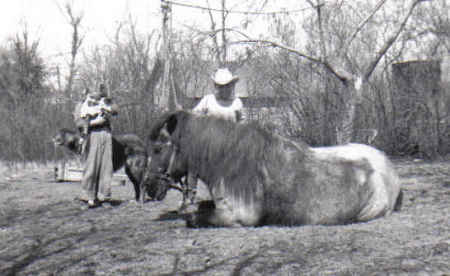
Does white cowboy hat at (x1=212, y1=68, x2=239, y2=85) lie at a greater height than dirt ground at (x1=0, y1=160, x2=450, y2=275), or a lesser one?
greater

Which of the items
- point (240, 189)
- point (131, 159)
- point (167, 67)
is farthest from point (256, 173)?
point (167, 67)

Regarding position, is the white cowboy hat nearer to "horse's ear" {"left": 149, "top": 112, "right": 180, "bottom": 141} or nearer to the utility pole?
"horse's ear" {"left": 149, "top": 112, "right": 180, "bottom": 141}

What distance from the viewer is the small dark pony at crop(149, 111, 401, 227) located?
504 cm

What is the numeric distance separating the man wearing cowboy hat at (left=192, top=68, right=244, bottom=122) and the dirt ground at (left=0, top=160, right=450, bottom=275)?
1.70m

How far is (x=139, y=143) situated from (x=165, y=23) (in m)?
8.11

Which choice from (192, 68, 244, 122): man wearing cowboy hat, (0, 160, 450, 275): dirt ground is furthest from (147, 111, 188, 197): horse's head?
(192, 68, 244, 122): man wearing cowboy hat

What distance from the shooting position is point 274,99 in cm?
1490

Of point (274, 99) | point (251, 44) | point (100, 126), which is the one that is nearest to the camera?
point (100, 126)

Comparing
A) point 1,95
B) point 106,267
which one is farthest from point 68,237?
point 1,95

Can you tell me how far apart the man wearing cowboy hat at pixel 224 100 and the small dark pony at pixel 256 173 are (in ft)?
4.97

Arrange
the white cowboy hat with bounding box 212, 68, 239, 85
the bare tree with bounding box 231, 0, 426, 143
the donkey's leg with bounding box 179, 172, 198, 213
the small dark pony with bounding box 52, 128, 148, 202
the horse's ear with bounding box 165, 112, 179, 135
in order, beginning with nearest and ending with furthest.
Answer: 1. the horse's ear with bounding box 165, 112, 179, 135
2. the donkey's leg with bounding box 179, 172, 198, 213
3. the white cowboy hat with bounding box 212, 68, 239, 85
4. the small dark pony with bounding box 52, 128, 148, 202
5. the bare tree with bounding box 231, 0, 426, 143

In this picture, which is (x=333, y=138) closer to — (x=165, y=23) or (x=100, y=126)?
(x=165, y=23)

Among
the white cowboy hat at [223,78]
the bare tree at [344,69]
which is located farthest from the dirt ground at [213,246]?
the bare tree at [344,69]

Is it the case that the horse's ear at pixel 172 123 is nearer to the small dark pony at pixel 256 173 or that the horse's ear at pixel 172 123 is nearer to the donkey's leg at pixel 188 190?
the small dark pony at pixel 256 173
